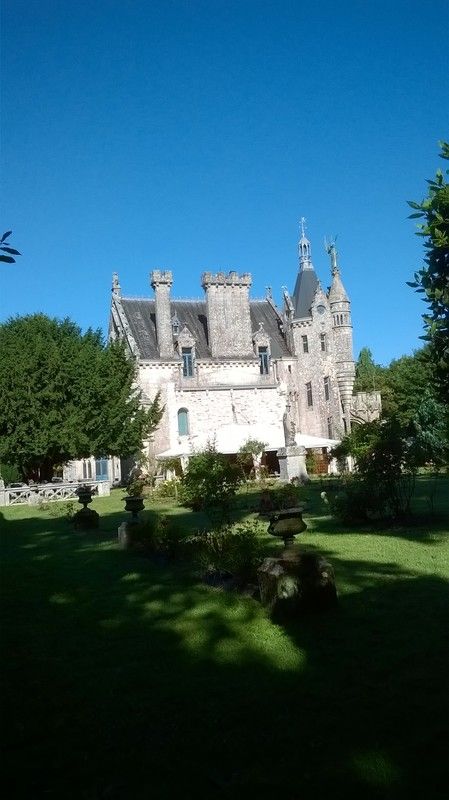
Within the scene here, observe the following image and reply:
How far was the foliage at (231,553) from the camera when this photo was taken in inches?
333

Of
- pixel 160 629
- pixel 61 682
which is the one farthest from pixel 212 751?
pixel 160 629

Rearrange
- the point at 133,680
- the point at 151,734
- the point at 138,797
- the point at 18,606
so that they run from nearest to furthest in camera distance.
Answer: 1. the point at 138,797
2. the point at 151,734
3. the point at 133,680
4. the point at 18,606

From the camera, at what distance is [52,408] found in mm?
31984

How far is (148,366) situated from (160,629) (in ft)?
118

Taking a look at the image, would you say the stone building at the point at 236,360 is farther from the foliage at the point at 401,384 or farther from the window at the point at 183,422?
the foliage at the point at 401,384

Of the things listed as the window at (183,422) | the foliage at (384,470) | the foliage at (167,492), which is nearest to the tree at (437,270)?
the foliage at (384,470)

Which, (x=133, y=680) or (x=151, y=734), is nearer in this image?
(x=151, y=734)

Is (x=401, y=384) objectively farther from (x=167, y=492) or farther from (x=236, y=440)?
(x=167, y=492)

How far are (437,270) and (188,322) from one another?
36397 millimetres

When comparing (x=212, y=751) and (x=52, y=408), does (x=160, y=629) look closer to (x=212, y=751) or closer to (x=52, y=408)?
(x=212, y=751)

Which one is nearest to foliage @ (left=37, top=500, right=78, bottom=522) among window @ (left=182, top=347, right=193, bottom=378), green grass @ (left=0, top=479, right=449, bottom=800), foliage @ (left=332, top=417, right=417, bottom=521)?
foliage @ (left=332, top=417, right=417, bottom=521)

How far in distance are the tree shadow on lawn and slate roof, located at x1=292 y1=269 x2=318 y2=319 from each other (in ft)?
131

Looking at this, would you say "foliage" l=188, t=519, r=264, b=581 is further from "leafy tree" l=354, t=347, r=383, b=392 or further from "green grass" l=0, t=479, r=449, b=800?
"leafy tree" l=354, t=347, r=383, b=392

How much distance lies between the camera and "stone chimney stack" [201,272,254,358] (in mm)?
44750
